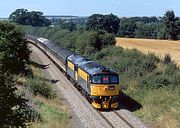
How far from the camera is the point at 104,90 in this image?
28219mm

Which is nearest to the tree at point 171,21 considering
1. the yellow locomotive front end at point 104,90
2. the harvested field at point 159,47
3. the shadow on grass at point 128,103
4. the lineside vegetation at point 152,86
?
the harvested field at point 159,47

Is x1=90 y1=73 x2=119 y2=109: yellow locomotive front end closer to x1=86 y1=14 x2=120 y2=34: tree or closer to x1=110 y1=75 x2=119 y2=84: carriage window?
x1=110 y1=75 x2=119 y2=84: carriage window

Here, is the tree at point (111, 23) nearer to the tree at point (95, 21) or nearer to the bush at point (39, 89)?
the tree at point (95, 21)

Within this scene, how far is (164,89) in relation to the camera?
100ft

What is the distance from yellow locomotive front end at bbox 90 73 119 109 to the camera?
1109 inches

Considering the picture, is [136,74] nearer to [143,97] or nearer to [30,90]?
[143,97]

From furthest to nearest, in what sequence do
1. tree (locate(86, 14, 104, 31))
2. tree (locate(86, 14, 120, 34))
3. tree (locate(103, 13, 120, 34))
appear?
tree (locate(103, 13, 120, 34)), tree (locate(86, 14, 120, 34)), tree (locate(86, 14, 104, 31))

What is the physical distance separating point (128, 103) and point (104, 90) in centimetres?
321

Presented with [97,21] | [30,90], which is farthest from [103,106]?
[97,21]

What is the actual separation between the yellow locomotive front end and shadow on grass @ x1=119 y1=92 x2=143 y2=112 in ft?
4.45

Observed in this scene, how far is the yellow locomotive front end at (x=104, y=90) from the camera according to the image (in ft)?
92.4

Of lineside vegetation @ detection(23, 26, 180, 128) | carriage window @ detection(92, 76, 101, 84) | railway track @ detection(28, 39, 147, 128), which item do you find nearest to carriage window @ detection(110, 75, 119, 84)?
carriage window @ detection(92, 76, 101, 84)

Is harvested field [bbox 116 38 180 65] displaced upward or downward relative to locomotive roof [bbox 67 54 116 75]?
downward

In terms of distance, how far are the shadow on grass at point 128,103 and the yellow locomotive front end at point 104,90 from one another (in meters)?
1.36
